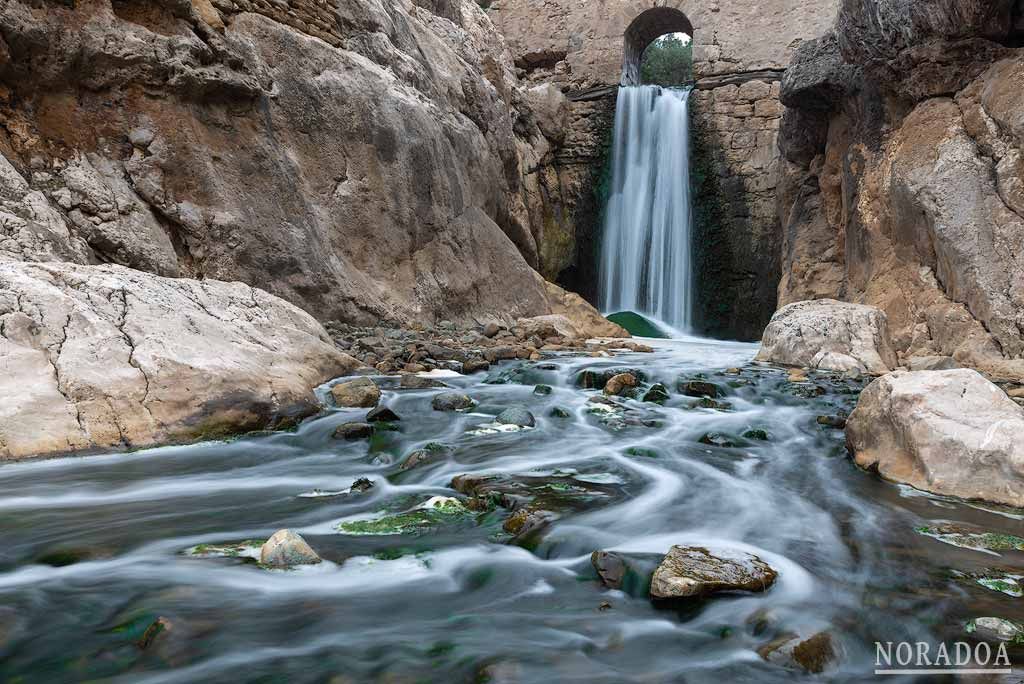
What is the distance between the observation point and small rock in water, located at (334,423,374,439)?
369cm

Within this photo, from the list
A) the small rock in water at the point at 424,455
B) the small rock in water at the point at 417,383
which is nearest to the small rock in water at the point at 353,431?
the small rock in water at the point at 424,455

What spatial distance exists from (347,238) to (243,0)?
2.51 m

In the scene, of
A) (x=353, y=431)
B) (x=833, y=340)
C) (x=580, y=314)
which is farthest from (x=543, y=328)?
(x=353, y=431)

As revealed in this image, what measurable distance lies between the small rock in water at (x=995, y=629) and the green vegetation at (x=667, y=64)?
26038 millimetres

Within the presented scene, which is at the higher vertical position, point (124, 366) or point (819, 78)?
point (819, 78)

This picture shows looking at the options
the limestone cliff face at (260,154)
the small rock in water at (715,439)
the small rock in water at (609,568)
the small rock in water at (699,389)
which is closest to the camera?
the small rock in water at (609,568)

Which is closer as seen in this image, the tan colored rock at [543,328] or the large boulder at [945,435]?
the large boulder at [945,435]

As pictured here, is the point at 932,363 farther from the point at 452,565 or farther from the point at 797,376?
the point at 452,565

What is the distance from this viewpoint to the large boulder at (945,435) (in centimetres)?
283

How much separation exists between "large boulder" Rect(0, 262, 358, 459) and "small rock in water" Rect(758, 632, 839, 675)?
279cm

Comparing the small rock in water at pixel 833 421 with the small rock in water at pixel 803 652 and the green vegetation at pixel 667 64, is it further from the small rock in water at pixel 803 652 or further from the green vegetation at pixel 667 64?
the green vegetation at pixel 667 64

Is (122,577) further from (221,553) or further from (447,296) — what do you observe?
(447,296)

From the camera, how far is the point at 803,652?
1.68 m

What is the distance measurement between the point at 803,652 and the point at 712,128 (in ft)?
45.5
